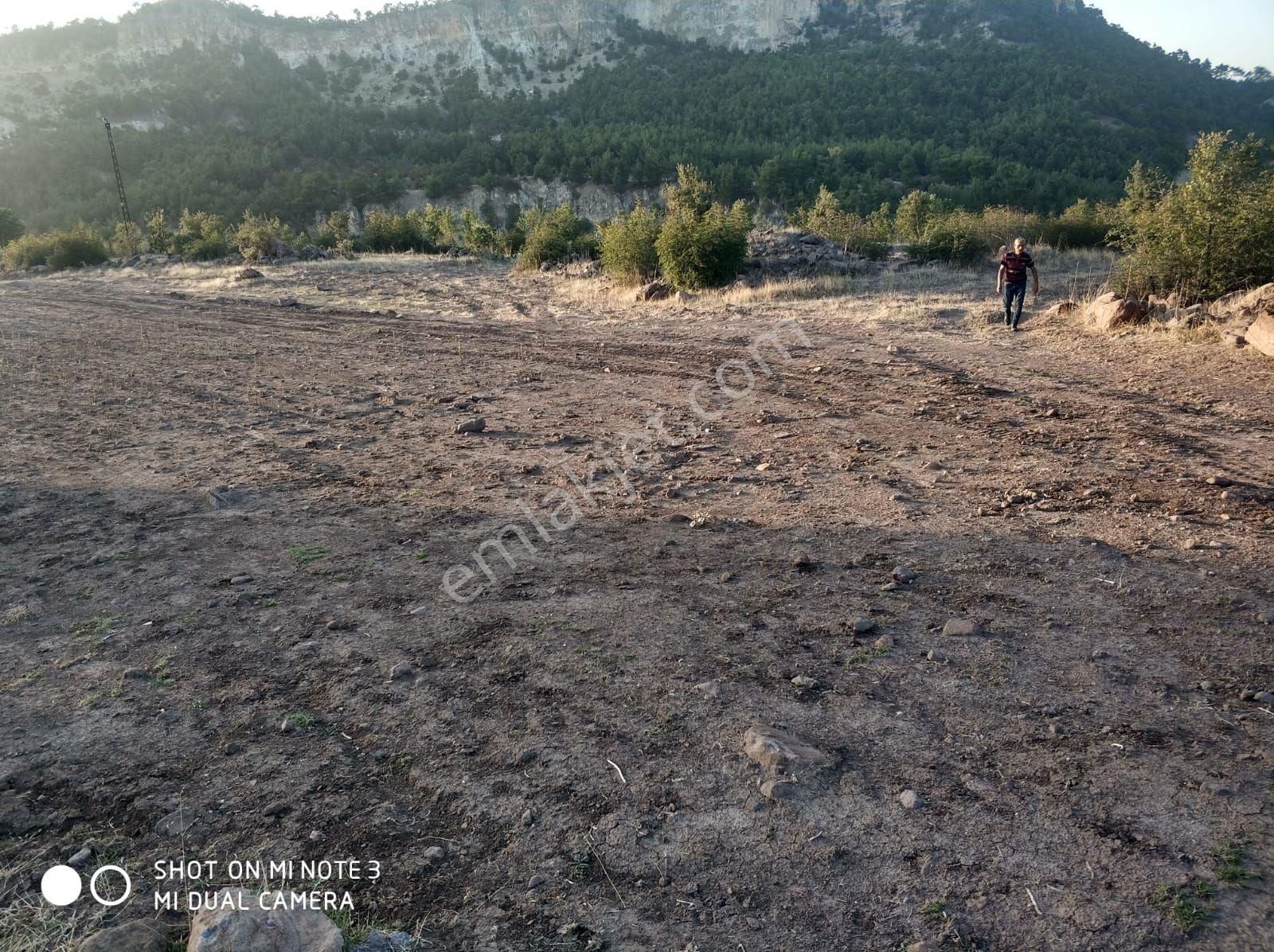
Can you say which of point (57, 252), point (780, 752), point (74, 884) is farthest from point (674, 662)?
point (57, 252)

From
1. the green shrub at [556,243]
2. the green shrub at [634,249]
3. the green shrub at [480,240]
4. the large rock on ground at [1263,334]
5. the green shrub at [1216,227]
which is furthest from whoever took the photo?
the green shrub at [480,240]

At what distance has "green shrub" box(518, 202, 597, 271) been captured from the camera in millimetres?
23594

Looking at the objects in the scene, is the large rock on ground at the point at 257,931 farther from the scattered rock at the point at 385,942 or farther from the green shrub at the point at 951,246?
the green shrub at the point at 951,246

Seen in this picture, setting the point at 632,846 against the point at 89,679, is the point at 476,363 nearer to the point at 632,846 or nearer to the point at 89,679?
the point at 89,679

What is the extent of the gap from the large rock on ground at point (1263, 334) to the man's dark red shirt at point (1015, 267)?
2.89 m

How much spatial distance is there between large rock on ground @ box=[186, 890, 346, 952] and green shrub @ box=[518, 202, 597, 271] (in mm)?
22563

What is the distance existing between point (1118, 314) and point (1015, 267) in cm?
147

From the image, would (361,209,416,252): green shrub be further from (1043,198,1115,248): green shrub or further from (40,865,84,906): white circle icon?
(40,865,84,906): white circle icon

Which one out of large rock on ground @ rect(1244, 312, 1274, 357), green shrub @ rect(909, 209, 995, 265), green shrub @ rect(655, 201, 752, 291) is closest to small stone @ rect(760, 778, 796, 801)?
large rock on ground @ rect(1244, 312, 1274, 357)

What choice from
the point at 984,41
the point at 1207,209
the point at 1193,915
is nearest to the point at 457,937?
the point at 1193,915

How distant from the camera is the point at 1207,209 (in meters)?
10.5

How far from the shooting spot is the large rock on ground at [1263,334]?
808 centimetres

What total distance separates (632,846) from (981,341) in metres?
9.78

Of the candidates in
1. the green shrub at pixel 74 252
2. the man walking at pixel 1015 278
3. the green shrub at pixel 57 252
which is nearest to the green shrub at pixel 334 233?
the green shrub at pixel 74 252
